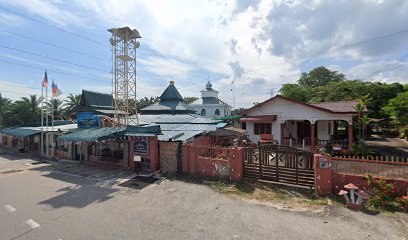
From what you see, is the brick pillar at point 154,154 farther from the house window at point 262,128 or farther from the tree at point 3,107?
the tree at point 3,107

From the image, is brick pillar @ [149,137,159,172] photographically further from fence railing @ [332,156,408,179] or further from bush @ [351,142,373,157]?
bush @ [351,142,373,157]

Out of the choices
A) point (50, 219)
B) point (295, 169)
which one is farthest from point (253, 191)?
point (50, 219)

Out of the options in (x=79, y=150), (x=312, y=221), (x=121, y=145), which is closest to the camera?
(x=312, y=221)

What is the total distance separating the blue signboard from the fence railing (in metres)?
17.7

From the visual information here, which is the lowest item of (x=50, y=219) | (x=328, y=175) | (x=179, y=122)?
(x=50, y=219)

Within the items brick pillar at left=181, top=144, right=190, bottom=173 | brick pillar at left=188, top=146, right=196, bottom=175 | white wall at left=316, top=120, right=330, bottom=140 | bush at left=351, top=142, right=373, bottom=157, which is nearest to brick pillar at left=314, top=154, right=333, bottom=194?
brick pillar at left=188, top=146, right=196, bottom=175

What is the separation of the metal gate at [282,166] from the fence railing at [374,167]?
1120mm

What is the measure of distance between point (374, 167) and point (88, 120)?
1999cm

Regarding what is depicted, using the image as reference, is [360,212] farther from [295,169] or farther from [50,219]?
[50,219]

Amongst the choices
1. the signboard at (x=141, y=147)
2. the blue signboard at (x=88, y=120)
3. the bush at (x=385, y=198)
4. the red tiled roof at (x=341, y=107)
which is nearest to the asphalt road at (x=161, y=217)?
the bush at (x=385, y=198)

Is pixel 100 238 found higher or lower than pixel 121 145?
lower

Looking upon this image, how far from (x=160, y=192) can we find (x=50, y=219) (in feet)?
14.1

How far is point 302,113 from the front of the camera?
19734 millimetres

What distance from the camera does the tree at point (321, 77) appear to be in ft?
185
